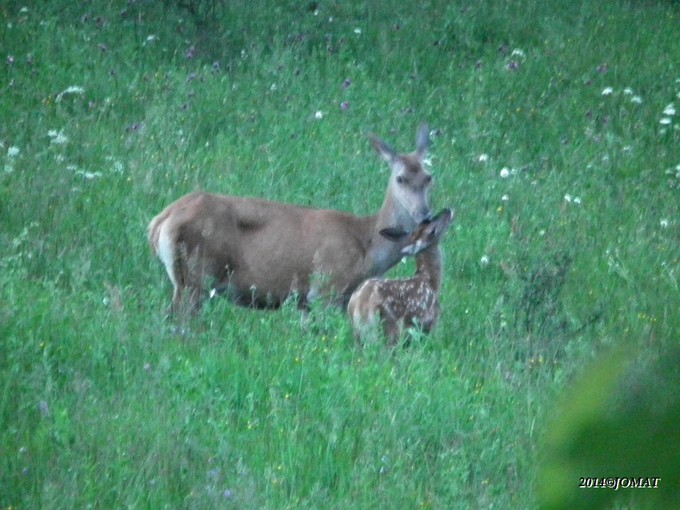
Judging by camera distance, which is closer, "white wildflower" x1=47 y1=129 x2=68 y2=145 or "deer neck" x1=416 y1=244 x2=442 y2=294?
"deer neck" x1=416 y1=244 x2=442 y2=294

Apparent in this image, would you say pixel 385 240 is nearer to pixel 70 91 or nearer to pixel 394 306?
pixel 394 306

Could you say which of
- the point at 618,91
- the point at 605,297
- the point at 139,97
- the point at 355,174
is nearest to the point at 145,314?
the point at 605,297

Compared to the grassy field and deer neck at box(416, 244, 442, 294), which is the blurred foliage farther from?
deer neck at box(416, 244, 442, 294)

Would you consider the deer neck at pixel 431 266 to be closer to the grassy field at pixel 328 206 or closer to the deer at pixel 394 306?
the deer at pixel 394 306

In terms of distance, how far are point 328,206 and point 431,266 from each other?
8.48 feet

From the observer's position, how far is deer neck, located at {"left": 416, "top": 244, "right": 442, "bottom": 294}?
24.8ft

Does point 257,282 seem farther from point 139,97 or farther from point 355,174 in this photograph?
point 139,97

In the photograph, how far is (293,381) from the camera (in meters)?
5.75

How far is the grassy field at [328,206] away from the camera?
477cm

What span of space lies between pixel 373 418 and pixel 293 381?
580 mm

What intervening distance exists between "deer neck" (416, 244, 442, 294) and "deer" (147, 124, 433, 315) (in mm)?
637

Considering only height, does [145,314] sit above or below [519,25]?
below

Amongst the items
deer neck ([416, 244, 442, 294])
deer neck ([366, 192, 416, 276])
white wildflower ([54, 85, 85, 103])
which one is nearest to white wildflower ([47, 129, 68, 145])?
white wildflower ([54, 85, 85, 103])

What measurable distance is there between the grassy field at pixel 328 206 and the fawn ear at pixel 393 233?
58 centimetres
